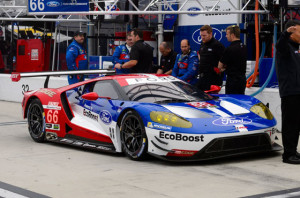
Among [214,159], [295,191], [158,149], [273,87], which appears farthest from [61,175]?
[273,87]

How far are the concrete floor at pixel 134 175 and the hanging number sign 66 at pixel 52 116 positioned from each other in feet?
1.81

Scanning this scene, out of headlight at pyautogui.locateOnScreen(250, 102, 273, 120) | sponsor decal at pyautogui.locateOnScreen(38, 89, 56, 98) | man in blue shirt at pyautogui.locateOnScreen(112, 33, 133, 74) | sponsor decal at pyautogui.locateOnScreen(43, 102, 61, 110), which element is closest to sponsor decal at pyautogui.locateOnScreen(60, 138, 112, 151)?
sponsor decal at pyautogui.locateOnScreen(43, 102, 61, 110)

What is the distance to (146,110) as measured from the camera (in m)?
7.12

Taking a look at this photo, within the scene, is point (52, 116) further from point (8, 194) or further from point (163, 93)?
point (8, 194)

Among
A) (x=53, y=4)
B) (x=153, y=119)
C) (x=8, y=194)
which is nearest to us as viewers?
(x=8, y=194)

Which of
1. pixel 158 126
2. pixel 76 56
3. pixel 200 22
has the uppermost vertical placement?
pixel 200 22

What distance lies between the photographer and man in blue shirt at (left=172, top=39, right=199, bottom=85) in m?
10.1

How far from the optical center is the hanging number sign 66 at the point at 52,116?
8633mm

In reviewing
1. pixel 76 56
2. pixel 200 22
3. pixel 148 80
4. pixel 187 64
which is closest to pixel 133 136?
pixel 148 80

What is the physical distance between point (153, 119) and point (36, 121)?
276 cm

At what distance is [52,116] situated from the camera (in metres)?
8.70

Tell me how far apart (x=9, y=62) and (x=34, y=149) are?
1609cm

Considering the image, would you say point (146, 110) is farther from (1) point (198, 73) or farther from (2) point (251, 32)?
(2) point (251, 32)

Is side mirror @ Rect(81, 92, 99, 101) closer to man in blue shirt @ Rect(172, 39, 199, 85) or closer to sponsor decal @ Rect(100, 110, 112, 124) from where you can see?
sponsor decal @ Rect(100, 110, 112, 124)
